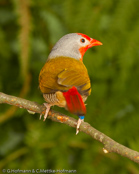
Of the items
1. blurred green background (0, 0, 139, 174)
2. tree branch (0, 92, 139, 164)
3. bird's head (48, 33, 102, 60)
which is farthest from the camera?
blurred green background (0, 0, 139, 174)

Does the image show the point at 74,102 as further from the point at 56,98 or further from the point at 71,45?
the point at 71,45

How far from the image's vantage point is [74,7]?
234 cm

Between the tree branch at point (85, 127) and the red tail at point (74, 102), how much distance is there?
122 millimetres

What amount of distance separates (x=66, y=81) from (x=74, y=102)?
0.13m

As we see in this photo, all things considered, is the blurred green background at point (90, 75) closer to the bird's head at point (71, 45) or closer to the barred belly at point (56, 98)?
the bird's head at point (71, 45)

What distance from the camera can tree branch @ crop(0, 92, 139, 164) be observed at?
41.2 inches

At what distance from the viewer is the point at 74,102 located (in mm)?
1123

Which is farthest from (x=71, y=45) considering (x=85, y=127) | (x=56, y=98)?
(x=85, y=127)

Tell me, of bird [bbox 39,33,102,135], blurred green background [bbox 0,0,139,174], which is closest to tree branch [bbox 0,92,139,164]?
bird [bbox 39,33,102,135]

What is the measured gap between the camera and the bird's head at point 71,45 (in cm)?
168

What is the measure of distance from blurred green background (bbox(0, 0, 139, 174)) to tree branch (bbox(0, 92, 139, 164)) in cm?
80

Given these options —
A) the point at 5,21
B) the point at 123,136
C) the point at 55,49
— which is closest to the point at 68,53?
the point at 55,49

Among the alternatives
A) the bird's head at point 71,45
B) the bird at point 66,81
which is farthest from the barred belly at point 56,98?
the bird's head at point 71,45

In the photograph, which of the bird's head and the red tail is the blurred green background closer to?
the bird's head
